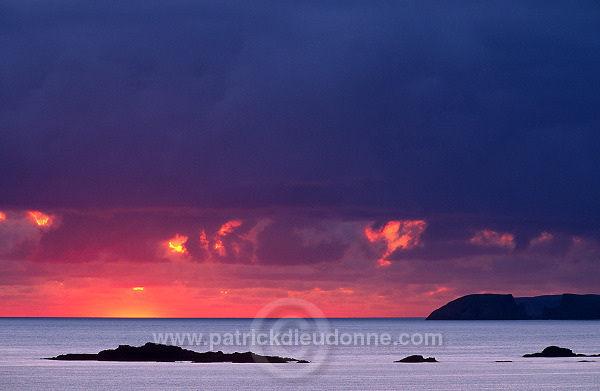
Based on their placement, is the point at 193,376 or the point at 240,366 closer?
the point at 193,376

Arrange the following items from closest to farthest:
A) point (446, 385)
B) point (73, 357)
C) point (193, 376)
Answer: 1. point (446, 385)
2. point (193, 376)
3. point (73, 357)

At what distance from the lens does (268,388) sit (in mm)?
103500

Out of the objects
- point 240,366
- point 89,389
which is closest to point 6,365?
point 240,366

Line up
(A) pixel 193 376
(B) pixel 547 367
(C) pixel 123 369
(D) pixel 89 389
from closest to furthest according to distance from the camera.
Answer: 1. (D) pixel 89 389
2. (A) pixel 193 376
3. (C) pixel 123 369
4. (B) pixel 547 367

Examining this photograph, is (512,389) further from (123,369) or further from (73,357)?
(73,357)

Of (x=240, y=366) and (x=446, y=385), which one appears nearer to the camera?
(x=446, y=385)

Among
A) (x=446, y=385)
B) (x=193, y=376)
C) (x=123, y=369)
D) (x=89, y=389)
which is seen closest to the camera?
(x=89, y=389)

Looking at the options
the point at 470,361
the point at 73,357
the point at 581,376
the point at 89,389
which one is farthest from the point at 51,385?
the point at 470,361

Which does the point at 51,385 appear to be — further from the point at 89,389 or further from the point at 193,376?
the point at 193,376

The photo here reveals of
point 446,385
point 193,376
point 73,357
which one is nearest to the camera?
point 446,385

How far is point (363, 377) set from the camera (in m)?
120

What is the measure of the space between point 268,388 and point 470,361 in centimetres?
6152

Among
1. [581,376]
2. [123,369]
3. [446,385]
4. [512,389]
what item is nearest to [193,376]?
[123,369]

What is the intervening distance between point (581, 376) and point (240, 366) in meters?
47.9
